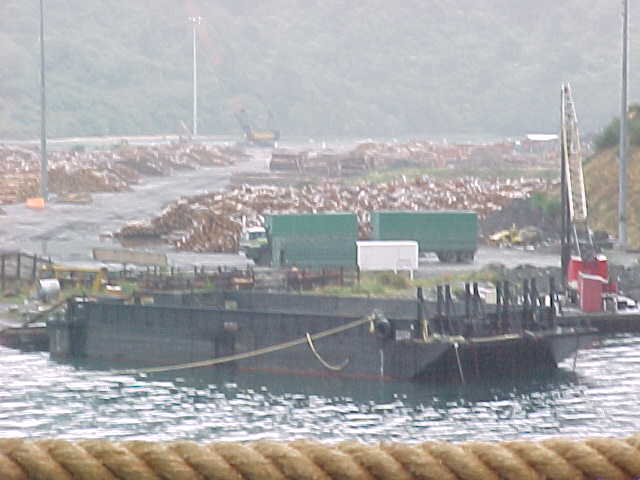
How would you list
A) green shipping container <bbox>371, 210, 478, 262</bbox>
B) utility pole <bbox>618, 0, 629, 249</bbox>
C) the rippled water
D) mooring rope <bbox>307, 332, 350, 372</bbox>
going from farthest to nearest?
green shipping container <bbox>371, 210, 478, 262</bbox> < utility pole <bbox>618, 0, 629, 249</bbox> < mooring rope <bbox>307, 332, 350, 372</bbox> < the rippled water

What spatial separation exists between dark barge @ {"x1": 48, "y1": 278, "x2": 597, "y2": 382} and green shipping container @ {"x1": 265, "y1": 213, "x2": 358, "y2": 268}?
15301 mm

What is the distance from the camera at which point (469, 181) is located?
14288 cm

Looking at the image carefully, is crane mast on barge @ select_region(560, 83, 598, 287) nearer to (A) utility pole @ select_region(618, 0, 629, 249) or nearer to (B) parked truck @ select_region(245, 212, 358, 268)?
(A) utility pole @ select_region(618, 0, 629, 249)

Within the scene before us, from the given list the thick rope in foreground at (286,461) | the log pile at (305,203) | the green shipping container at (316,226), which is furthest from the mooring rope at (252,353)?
the thick rope in foreground at (286,461)

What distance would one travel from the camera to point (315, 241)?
259ft

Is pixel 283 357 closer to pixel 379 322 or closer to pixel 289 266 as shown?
pixel 379 322

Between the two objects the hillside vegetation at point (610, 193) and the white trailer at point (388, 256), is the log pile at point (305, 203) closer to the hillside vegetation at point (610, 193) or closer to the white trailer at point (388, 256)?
the hillside vegetation at point (610, 193)

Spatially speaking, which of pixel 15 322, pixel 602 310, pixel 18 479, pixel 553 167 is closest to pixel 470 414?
pixel 602 310

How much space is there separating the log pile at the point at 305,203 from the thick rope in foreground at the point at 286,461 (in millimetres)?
85509

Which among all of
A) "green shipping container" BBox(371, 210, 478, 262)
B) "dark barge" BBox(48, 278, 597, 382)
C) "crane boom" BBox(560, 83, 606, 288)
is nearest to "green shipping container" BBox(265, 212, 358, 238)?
"green shipping container" BBox(371, 210, 478, 262)

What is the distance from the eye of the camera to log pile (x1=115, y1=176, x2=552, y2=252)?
9381 cm

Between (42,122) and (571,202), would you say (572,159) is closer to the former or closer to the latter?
(571,202)

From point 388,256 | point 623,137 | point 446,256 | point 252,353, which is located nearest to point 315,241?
point 388,256

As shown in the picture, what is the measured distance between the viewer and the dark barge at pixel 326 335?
52.9 m
